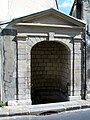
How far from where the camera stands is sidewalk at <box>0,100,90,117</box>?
27.6 ft

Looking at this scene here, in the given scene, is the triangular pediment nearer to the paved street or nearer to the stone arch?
the stone arch

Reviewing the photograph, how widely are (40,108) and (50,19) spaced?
3.66 meters

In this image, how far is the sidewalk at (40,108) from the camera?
27.6 ft

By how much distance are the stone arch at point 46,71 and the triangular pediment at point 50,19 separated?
1925 mm

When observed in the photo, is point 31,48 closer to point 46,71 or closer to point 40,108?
point 40,108

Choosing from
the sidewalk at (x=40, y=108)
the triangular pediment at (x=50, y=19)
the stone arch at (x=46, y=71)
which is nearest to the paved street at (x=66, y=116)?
the sidewalk at (x=40, y=108)

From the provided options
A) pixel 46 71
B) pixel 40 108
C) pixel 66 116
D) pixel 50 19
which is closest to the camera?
pixel 66 116

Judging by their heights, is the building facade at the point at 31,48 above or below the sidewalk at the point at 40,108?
above

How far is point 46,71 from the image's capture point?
39.5 feet

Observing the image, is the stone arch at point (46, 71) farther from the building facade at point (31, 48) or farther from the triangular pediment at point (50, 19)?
the triangular pediment at point (50, 19)

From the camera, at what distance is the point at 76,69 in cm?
1008

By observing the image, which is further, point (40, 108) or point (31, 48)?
point (31, 48)

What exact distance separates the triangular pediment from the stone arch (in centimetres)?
192

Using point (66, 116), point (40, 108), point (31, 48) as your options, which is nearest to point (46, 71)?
point (31, 48)
